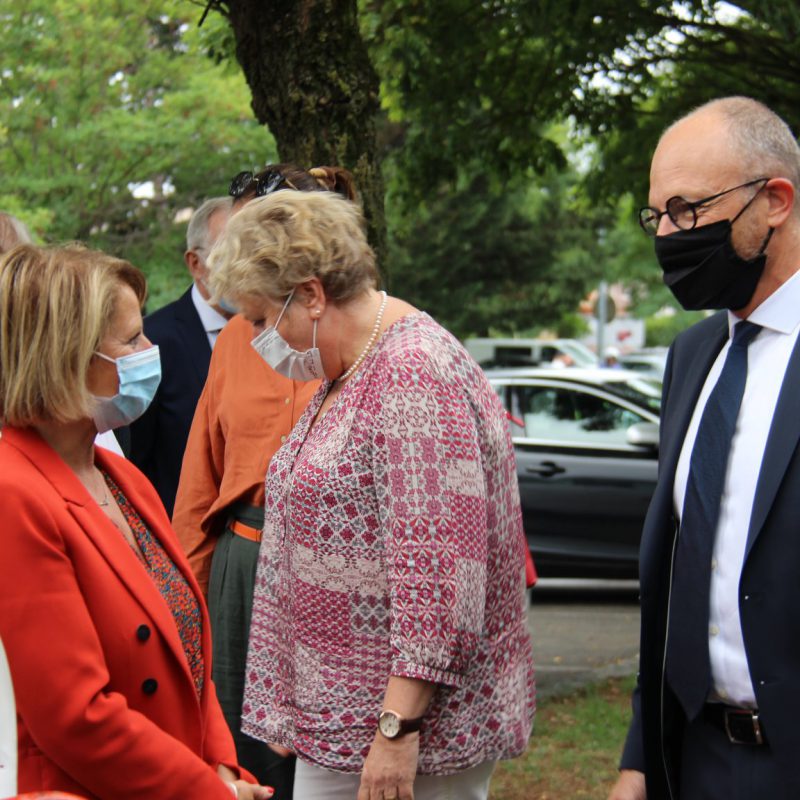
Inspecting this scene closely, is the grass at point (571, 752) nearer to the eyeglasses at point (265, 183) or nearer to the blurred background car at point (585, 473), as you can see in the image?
the blurred background car at point (585, 473)

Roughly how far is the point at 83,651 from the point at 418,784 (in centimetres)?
94

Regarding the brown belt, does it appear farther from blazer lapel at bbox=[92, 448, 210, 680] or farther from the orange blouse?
blazer lapel at bbox=[92, 448, 210, 680]

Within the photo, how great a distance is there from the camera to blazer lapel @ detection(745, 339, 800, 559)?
2359 mm

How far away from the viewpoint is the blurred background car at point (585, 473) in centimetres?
977

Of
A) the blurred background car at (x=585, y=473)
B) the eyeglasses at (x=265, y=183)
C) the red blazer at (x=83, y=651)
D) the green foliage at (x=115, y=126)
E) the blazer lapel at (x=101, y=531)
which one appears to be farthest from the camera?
the green foliage at (x=115, y=126)

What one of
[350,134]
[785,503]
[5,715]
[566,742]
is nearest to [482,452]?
[785,503]

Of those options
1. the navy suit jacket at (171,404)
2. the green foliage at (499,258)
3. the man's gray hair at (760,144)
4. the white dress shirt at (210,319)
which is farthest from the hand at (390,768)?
the green foliage at (499,258)

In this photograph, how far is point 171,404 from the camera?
4.41 m

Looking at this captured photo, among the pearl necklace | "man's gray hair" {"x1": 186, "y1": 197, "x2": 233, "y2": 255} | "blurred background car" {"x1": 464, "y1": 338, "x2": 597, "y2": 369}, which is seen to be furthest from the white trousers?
"blurred background car" {"x1": 464, "y1": 338, "x2": 597, "y2": 369}

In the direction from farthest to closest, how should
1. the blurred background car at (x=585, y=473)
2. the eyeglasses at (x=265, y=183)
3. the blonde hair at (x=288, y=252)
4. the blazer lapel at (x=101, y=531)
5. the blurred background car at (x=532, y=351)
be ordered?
1. the blurred background car at (x=532, y=351)
2. the blurred background car at (x=585, y=473)
3. the eyeglasses at (x=265, y=183)
4. the blonde hair at (x=288, y=252)
5. the blazer lapel at (x=101, y=531)

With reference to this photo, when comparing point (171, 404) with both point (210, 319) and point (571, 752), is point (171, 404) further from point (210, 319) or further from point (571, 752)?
point (571, 752)

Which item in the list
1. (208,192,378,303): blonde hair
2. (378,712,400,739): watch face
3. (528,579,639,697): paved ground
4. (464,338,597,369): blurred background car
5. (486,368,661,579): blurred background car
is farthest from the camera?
(464,338,597,369): blurred background car

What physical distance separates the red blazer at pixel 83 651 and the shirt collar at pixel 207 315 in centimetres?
203

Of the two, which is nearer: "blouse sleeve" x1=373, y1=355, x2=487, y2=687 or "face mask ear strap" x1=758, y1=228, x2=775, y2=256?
"face mask ear strap" x1=758, y1=228, x2=775, y2=256
